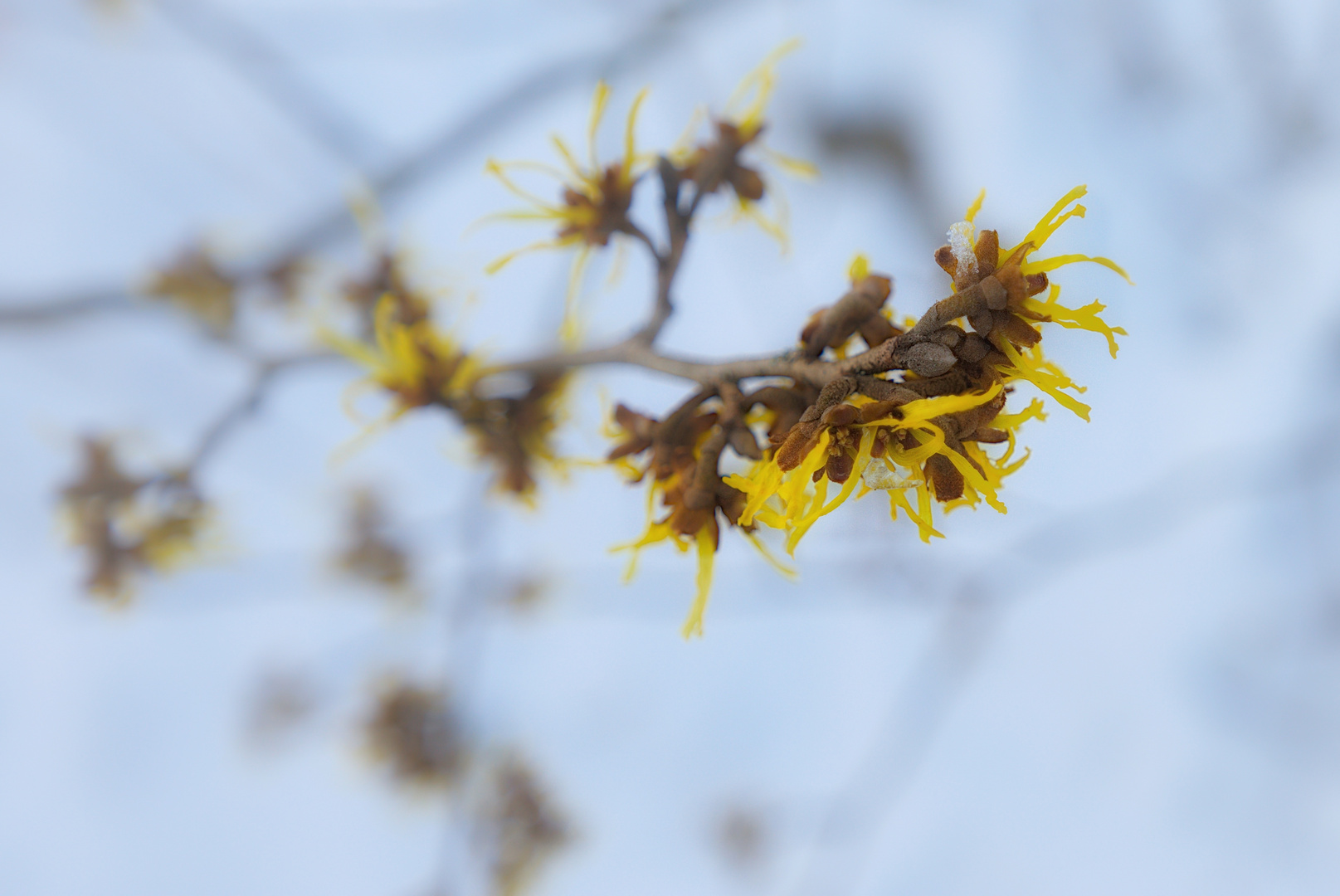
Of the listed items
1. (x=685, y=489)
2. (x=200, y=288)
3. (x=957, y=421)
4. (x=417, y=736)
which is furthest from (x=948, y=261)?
(x=417, y=736)

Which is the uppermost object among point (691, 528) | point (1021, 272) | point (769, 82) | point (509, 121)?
point (509, 121)

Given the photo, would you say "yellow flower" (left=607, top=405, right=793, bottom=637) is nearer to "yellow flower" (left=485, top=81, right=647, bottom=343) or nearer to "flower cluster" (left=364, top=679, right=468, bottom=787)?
"yellow flower" (left=485, top=81, right=647, bottom=343)

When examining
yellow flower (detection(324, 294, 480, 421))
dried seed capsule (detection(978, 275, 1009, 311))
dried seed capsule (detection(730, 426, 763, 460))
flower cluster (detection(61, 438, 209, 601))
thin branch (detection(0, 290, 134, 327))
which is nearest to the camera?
dried seed capsule (detection(978, 275, 1009, 311))

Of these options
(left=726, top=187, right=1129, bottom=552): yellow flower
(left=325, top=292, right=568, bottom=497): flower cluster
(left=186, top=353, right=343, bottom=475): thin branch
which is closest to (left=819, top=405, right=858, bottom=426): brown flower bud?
(left=726, top=187, right=1129, bottom=552): yellow flower

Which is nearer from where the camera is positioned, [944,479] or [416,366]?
[944,479]

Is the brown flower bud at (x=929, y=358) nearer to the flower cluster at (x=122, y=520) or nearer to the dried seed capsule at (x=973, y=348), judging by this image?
the dried seed capsule at (x=973, y=348)

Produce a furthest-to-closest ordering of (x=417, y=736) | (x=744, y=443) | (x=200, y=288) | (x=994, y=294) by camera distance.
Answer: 1. (x=417, y=736)
2. (x=200, y=288)
3. (x=744, y=443)
4. (x=994, y=294)

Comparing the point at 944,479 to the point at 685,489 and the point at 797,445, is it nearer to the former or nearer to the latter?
the point at 797,445

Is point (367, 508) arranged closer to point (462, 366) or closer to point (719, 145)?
point (462, 366)

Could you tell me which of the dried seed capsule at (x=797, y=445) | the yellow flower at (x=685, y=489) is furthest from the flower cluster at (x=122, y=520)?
the dried seed capsule at (x=797, y=445)

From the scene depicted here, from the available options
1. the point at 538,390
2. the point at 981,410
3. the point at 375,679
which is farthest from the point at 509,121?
the point at 375,679

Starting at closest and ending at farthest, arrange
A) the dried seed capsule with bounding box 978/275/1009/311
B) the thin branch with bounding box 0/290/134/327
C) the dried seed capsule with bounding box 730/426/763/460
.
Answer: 1. the dried seed capsule with bounding box 978/275/1009/311
2. the dried seed capsule with bounding box 730/426/763/460
3. the thin branch with bounding box 0/290/134/327
